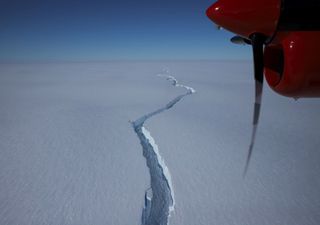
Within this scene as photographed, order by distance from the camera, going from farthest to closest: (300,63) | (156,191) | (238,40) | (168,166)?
(168,166) → (156,191) → (238,40) → (300,63)

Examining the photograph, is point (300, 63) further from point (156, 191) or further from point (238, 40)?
point (156, 191)

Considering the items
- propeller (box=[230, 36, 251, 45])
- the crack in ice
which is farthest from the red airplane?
the crack in ice

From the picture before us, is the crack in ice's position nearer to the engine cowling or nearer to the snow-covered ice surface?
the snow-covered ice surface

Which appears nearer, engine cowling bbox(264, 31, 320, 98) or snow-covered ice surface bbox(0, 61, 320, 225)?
engine cowling bbox(264, 31, 320, 98)

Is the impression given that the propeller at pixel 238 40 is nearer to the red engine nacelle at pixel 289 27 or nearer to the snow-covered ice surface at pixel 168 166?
the red engine nacelle at pixel 289 27

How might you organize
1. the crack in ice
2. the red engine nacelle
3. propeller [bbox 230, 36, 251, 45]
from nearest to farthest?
1. the red engine nacelle
2. propeller [bbox 230, 36, 251, 45]
3. the crack in ice

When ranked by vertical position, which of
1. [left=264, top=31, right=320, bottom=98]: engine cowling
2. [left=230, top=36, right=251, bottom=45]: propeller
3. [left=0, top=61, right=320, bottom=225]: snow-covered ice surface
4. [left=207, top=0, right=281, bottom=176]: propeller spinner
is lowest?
[left=0, top=61, right=320, bottom=225]: snow-covered ice surface

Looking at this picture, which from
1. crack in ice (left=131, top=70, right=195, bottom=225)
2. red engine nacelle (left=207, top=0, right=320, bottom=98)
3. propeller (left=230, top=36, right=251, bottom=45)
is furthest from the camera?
crack in ice (left=131, top=70, right=195, bottom=225)

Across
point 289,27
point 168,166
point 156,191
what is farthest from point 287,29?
point 168,166
